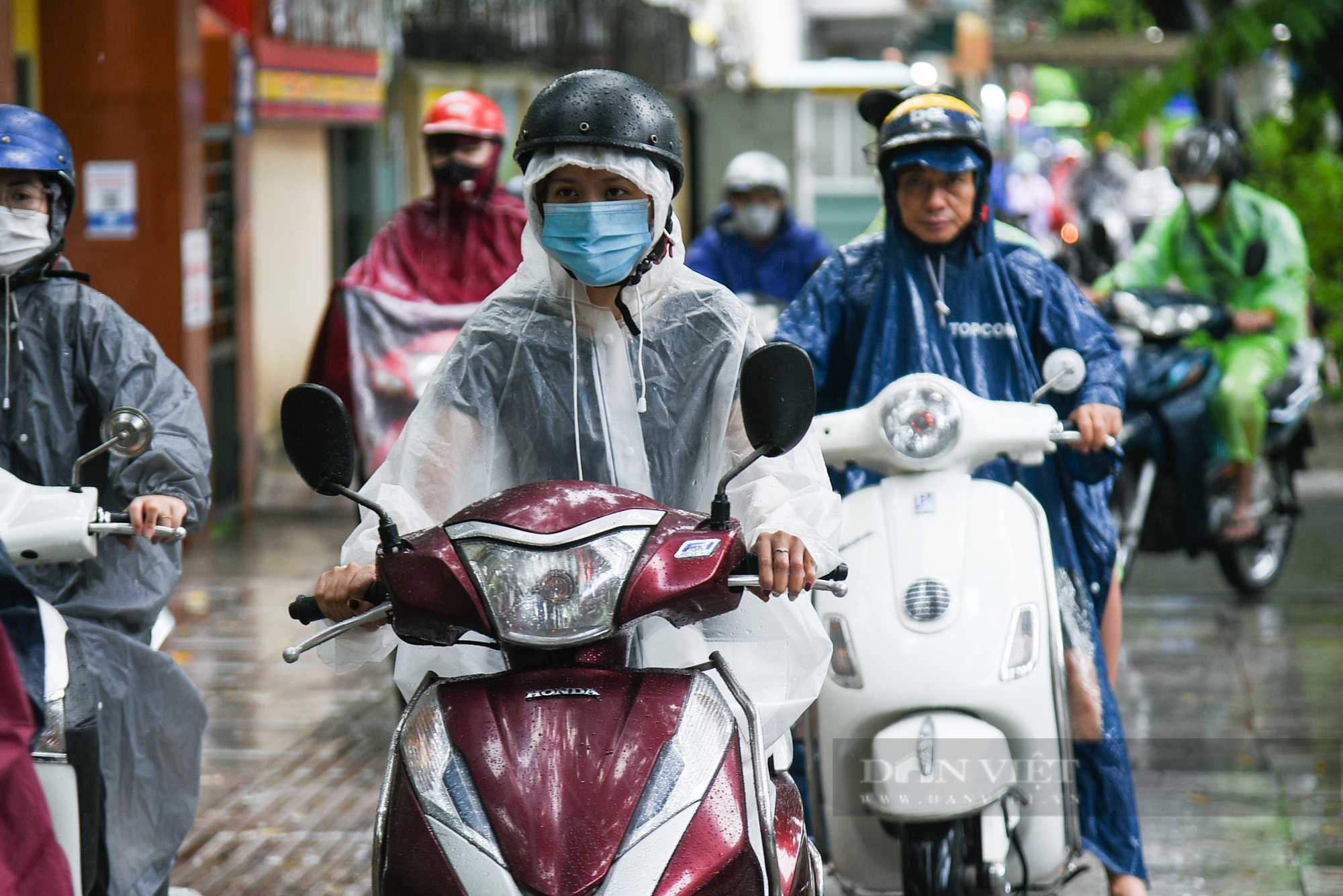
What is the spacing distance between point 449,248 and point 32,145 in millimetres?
3334

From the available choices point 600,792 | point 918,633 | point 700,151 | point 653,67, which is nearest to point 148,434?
point 600,792

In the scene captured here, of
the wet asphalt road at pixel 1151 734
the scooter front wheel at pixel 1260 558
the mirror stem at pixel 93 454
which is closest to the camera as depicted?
the mirror stem at pixel 93 454

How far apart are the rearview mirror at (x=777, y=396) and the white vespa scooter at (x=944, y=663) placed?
1088 mm

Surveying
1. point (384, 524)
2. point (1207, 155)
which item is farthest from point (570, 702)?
point (1207, 155)

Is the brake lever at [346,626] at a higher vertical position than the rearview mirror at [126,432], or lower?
lower

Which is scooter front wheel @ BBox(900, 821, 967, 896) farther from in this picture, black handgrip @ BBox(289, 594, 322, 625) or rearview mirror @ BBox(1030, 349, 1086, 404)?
black handgrip @ BBox(289, 594, 322, 625)

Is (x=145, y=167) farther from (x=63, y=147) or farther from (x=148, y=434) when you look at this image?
(x=148, y=434)

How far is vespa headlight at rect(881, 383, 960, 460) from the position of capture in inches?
157

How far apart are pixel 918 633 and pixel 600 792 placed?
1.39m

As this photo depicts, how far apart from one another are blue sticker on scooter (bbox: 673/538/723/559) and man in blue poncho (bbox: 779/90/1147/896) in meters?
1.72

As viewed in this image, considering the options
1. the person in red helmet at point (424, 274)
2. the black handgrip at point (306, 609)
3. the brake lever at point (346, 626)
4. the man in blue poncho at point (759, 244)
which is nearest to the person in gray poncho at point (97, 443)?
the black handgrip at point (306, 609)

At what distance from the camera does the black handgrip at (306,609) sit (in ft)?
9.74

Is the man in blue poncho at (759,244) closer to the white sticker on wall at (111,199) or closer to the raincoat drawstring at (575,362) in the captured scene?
the white sticker on wall at (111,199)

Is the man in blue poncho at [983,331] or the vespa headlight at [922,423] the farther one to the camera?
the man in blue poncho at [983,331]
